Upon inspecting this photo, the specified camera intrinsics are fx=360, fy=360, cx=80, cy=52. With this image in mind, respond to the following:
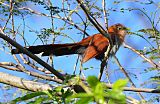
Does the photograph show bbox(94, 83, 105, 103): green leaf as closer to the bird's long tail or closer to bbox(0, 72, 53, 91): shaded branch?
bbox(0, 72, 53, 91): shaded branch

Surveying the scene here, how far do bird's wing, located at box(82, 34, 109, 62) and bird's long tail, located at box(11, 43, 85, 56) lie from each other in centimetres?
8

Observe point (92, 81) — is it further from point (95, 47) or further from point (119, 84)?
point (95, 47)

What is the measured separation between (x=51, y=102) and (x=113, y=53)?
1.99 m

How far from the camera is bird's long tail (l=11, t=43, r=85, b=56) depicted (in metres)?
2.11

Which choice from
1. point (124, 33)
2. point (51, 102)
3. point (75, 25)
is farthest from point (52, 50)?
point (51, 102)

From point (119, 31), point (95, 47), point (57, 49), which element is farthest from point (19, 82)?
point (119, 31)

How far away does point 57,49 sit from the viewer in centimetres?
244

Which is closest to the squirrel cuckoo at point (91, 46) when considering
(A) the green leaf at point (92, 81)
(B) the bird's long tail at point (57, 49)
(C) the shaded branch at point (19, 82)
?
(B) the bird's long tail at point (57, 49)

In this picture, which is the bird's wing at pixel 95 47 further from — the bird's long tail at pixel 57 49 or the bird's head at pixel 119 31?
the bird's head at pixel 119 31

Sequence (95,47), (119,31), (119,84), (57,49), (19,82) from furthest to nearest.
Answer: (119,31)
(95,47)
(57,49)
(19,82)
(119,84)

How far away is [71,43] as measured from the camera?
281cm

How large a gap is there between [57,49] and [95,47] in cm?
57

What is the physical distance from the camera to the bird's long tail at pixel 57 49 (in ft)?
6.93

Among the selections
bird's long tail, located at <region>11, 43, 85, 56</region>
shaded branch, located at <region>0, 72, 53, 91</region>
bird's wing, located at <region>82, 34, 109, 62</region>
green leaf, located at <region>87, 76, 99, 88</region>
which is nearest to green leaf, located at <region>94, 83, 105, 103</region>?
green leaf, located at <region>87, 76, 99, 88</region>
